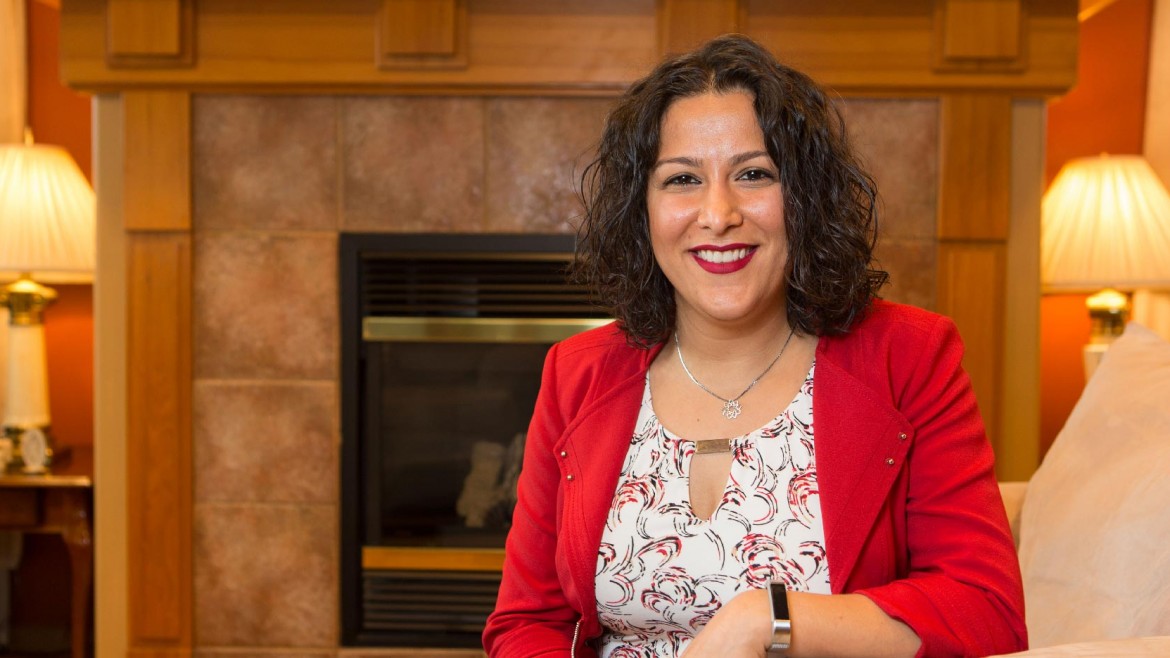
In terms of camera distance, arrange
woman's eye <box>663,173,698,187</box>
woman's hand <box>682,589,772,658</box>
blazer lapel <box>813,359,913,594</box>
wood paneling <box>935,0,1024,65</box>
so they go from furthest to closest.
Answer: wood paneling <box>935,0,1024,65</box>, woman's eye <box>663,173,698,187</box>, blazer lapel <box>813,359,913,594</box>, woman's hand <box>682,589,772,658</box>

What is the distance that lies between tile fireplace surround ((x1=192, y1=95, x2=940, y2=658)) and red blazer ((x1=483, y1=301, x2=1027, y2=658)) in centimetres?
128

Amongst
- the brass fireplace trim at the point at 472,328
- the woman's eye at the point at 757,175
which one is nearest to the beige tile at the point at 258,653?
the brass fireplace trim at the point at 472,328

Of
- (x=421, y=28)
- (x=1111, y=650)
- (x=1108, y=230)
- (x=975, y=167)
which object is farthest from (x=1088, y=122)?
(x=1111, y=650)

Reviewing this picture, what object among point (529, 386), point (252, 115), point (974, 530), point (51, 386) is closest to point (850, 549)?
point (974, 530)

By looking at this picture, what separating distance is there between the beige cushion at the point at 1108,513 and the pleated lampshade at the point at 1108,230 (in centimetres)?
109

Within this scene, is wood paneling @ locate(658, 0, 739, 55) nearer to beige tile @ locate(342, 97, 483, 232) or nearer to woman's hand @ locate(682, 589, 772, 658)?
beige tile @ locate(342, 97, 483, 232)

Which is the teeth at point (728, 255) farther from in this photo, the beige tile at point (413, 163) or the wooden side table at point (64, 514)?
the wooden side table at point (64, 514)

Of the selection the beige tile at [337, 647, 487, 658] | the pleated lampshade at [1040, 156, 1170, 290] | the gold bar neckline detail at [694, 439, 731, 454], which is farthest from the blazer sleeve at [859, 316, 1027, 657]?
the beige tile at [337, 647, 487, 658]

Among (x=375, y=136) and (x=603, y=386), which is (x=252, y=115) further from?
(x=603, y=386)

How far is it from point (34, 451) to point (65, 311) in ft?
2.34

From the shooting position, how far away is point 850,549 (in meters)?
1.18

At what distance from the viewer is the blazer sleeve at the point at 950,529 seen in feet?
3.62

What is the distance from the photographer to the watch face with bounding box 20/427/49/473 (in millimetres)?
2674

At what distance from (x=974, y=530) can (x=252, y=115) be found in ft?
6.71
